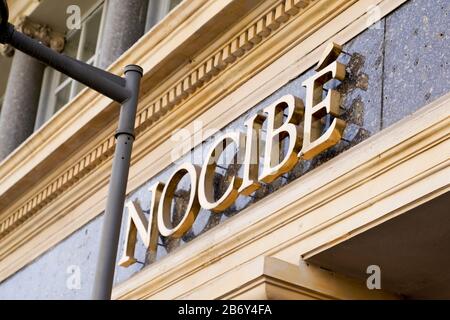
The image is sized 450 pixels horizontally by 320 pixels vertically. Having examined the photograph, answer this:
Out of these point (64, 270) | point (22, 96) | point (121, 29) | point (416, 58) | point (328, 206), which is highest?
point (22, 96)

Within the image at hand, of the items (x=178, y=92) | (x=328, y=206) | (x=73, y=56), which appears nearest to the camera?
(x=328, y=206)

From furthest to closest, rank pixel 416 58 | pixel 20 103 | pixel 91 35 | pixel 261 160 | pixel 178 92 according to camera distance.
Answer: pixel 20 103 < pixel 91 35 < pixel 178 92 < pixel 261 160 < pixel 416 58

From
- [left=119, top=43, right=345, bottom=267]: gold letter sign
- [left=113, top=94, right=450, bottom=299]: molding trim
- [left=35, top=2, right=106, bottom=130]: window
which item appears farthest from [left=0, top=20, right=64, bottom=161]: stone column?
[left=113, top=94, right=450, bottom=299]: molding trim

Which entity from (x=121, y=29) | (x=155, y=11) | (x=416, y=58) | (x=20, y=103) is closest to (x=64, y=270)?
(x=121, y=29)

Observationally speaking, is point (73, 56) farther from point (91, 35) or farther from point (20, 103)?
point (20, 103)

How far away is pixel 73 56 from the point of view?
16.1 meters

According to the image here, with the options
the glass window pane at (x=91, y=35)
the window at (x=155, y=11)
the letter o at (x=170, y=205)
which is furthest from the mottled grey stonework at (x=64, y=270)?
the glass window pane at (x=91, y=35)

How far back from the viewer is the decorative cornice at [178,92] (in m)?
10.6

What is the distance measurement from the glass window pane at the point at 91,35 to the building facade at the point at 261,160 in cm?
155

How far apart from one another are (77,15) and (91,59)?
87 cm

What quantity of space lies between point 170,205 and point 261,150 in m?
1.34

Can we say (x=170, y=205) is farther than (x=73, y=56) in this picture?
No
